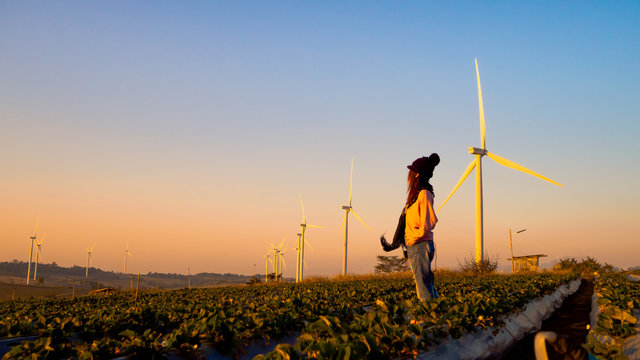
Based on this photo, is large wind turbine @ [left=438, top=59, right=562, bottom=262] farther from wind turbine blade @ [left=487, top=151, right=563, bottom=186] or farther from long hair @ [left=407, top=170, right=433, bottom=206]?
long hair @ [left=407, top=170, right=433, bottom=206]

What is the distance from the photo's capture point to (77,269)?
181 meters

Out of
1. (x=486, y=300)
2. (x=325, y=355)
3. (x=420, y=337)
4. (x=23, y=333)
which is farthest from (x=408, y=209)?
(x=23, y=333)

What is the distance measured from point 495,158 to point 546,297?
73.8ft

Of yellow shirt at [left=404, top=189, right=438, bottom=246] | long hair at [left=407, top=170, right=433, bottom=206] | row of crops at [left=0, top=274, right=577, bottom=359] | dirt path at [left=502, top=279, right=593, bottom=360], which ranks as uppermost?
long hair at [left=407, top=170, right=433, bottom=206]

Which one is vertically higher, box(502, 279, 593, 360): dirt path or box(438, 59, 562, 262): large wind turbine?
box(438, 59, 562, 262): large wind turbine

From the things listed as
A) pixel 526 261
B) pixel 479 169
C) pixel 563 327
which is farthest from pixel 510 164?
pixel 526 261

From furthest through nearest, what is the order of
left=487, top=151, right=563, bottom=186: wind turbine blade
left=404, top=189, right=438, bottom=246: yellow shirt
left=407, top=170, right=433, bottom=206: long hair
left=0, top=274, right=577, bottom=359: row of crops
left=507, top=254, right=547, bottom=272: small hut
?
left=507, top=254, right=547, bottom=272: small hut, left=487, top=151, right=563, bottom=186: wind turbine blade, left=407, top=170, right=433, bottom=206: long hair, left=404, top=189, right=438, bottom=246: yellow shirt, left=0, top=274, right=577, bottom=359: row of crops

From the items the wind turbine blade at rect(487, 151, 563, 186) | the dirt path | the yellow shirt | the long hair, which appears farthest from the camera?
the wind turbine blade at rect(487, 151, 563, 186)

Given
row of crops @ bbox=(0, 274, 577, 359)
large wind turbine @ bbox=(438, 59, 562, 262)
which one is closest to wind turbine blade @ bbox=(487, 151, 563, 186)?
large wind turbine @ bbox=(438, 59, 562, 262)

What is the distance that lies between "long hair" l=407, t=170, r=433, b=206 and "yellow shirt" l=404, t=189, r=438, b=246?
0.11 meters

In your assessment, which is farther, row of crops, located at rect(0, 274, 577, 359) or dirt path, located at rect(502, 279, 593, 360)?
dirt path, located at rect(502, 279, 593, 360)

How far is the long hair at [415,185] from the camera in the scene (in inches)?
313

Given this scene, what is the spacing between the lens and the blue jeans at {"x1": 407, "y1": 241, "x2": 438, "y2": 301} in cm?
777

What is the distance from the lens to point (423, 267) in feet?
25.5
